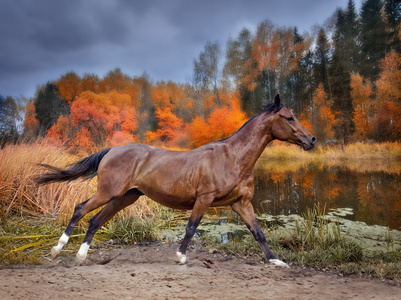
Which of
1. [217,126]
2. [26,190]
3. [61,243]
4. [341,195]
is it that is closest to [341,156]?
[217,126]

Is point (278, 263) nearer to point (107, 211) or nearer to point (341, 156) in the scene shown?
point (107, 211)

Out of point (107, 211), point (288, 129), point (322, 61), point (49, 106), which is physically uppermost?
point (322, 61)

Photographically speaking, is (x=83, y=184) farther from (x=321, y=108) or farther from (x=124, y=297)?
(x=321, y=108)

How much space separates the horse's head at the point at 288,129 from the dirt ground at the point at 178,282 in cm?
145

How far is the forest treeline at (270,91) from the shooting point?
1841 centimetres

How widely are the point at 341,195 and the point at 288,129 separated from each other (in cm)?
612

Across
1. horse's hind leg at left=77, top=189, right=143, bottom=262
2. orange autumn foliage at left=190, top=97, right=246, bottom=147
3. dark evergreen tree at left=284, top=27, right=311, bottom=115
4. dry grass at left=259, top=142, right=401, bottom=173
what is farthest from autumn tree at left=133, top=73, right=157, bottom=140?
horse's hind leg at left=77, top=189, right=143, bottom=262

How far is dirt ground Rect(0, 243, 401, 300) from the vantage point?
229cm

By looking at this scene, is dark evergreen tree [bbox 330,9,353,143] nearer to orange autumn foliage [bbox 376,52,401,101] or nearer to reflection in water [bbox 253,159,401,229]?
orange autumn foliage [bbox 376,52,401,101]

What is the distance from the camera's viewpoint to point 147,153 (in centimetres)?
332

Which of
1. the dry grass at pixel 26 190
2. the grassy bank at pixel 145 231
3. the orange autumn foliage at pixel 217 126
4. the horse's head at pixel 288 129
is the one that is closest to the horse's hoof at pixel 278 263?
the grassy bank at pixel 145 231

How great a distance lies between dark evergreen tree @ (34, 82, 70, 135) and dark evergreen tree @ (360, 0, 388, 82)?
2228 cm

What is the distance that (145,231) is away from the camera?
14.9ft

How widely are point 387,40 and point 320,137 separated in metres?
8.62
